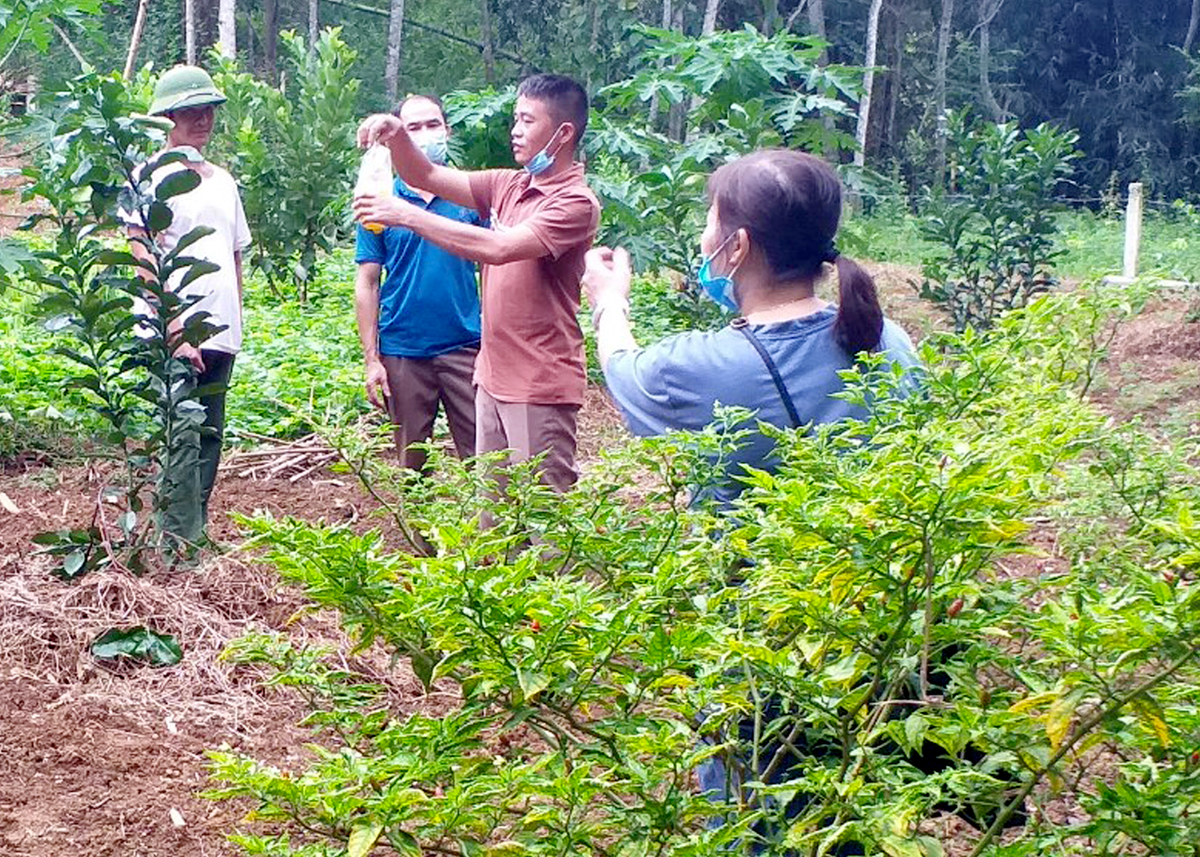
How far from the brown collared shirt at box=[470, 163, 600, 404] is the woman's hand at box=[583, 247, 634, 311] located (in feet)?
4.58

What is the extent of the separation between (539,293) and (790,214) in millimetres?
1940

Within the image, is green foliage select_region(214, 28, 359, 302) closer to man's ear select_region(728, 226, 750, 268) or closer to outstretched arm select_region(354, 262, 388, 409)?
outstretched arm select_region(354, 262, 388, 409)

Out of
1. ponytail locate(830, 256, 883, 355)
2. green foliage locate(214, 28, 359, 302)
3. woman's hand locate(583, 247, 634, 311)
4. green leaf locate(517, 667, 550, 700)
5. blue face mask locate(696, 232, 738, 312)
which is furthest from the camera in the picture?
green foliage locate(214, 28, 359, 302)

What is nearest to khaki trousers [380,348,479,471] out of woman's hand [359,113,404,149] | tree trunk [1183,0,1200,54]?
woman's hand [359,113,404,149]

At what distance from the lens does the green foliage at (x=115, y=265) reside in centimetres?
448

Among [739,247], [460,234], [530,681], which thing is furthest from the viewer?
[460,234]

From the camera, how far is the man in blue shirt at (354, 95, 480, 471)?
5.39 metres

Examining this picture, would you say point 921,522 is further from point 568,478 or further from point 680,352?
point 568,478

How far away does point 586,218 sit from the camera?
173 inches

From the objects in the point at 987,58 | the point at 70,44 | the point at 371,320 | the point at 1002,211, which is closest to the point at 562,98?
the point at 371,320

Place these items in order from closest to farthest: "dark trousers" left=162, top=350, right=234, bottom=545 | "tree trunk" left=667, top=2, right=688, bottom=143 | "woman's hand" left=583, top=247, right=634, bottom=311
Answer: "woman's hand" left=583, top=247, right=634, bottom=311 < "dark trousers" left=162, top=350, right=234, bottom=545 < "tree trunk" left=667, top=2, right=688, bottom=143

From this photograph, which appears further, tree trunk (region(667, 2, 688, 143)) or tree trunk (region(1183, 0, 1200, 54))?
tree trunk (region(1183, 0, 1200, 54))

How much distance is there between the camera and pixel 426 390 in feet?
18.1

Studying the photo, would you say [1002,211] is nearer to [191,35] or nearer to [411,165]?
[411,165]
